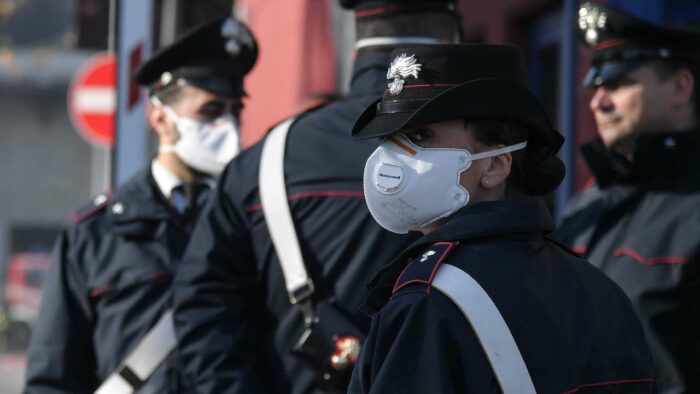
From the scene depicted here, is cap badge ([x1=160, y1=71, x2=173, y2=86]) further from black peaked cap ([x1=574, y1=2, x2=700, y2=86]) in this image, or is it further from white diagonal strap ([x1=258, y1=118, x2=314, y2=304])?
black peaked cap ([x1=574, y1=2, x2=700, y2=86])

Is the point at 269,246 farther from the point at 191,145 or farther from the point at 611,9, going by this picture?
the point at 611,9

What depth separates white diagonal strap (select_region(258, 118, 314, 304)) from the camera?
373 centimetres

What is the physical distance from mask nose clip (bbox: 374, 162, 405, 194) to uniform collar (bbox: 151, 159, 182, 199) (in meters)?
1.98

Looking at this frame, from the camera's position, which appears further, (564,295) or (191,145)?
(191,145)

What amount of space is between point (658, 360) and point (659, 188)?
22.9 inches

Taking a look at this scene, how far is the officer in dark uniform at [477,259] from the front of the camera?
256 centimetres

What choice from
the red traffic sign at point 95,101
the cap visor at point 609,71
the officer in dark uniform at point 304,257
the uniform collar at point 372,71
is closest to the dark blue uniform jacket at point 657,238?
the cap visor at point 609,71

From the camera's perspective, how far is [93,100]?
36.9ft

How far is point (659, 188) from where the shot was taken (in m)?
4.36

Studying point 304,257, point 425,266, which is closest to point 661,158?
point 304,257

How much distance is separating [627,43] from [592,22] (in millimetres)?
200

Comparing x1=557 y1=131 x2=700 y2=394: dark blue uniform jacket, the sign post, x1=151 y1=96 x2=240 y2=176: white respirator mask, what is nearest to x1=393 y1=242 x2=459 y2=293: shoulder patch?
x1=557 y1=131 x2=700 y2=394: dark blue uniform jacket

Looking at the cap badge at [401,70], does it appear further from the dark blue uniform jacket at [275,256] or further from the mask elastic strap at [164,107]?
the mask elastic strap at [164,107]

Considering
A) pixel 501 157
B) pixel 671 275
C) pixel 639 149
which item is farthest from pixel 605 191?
pixel 501 157
